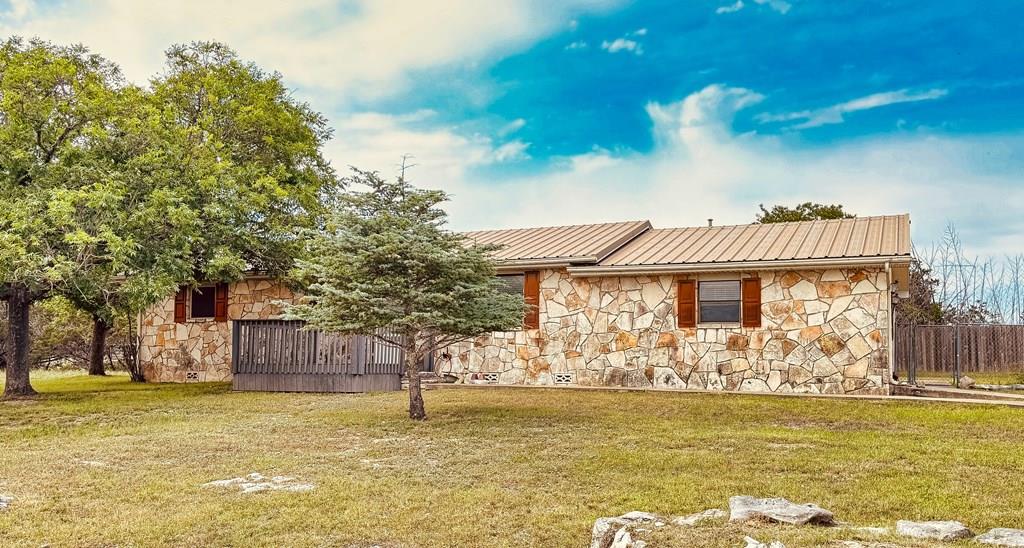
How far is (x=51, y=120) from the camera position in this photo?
14.5 m

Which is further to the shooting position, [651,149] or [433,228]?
[651,149]

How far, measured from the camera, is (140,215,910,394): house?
543 inches

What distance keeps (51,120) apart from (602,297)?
429 inches

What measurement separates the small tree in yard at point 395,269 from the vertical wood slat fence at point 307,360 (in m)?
4.84

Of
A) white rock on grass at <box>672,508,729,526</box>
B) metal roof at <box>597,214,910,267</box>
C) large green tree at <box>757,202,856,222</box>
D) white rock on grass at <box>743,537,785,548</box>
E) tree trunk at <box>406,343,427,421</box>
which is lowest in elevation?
white rock on grass at <box>672,508,729,526</box>

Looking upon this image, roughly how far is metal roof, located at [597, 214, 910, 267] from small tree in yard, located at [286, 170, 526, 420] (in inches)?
219

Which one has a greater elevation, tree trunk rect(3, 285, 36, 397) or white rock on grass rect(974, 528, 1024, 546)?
tree trunk rect(3, 285, 36, 397)

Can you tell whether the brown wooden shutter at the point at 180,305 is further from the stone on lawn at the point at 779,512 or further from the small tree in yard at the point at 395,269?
the stone on lawn at the point at 779,512

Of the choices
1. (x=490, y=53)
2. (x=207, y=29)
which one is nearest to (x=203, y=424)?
(x=490, y=53)

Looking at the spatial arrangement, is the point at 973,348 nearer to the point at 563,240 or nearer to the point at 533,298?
the point at 563,240

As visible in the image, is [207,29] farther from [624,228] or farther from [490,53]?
[624,228]

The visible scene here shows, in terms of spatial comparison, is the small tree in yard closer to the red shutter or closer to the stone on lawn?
the stone on lawn

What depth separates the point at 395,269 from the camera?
1034 centimetres

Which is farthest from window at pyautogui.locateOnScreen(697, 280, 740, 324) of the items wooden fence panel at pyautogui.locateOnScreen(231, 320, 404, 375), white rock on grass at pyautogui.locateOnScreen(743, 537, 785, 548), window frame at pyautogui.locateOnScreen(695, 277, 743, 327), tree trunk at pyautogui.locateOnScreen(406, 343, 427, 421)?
white rock on grass at pyautogui.locateOnScreen(743, 537, 785, 548)
